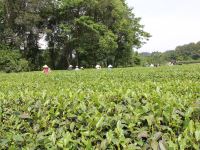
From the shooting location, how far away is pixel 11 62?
49188mm

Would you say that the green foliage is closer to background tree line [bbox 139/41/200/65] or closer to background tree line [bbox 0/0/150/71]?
background tree line [bbox 0/0/150/71]

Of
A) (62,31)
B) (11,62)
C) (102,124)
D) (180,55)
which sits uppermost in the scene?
(62,31)

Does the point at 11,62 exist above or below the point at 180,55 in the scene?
below

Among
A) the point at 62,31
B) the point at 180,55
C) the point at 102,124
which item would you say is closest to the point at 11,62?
the point at 62,31

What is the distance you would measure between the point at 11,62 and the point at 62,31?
1193cm

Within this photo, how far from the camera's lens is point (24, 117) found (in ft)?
14.3

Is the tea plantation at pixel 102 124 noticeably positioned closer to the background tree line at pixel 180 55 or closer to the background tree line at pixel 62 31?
the background tree line at pixel 62 31

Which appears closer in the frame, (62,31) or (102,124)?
(102,124)

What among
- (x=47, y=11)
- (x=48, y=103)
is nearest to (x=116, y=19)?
(x=47, y=11)

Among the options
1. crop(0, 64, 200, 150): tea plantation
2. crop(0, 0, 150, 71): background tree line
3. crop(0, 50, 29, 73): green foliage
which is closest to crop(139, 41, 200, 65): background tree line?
crop(0, 0, 150, 71): background tree line

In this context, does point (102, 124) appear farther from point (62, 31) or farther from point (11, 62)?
point (62, 31)

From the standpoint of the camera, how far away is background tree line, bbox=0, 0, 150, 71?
173 ft

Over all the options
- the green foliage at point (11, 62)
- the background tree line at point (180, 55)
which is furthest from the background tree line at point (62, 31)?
the background tree line at point (180, 55)

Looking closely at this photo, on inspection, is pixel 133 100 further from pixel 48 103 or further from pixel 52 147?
pixel 52 147
